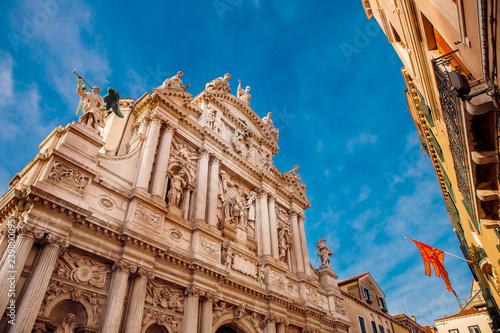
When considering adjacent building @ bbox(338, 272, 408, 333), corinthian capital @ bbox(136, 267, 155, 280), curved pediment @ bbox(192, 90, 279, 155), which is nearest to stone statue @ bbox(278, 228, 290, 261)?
adjacent building @ bbox(338, 272, 408, 333)

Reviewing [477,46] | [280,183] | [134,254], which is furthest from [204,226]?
[477,46]

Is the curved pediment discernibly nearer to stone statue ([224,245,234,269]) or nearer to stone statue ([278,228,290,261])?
stone statue ([278,228,290,261])

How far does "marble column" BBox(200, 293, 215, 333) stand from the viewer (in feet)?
35.6

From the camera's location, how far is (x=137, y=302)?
9.41m

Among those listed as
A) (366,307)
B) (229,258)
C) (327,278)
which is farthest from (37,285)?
(366,307)

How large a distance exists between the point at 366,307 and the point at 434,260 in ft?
30.9

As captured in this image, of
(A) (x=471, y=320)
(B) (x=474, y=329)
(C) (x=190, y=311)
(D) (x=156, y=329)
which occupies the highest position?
(A) (x=471, y=320)

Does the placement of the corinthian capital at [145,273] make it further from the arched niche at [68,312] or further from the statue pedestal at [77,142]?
the statue pedestal at [77,142]

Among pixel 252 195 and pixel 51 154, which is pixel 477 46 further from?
pixel 252 195

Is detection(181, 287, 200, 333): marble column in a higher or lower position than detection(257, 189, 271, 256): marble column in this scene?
lower

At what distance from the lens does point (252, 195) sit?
17.5 metres

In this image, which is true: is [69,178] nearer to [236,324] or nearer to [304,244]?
[236,324]

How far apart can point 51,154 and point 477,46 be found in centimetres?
1017

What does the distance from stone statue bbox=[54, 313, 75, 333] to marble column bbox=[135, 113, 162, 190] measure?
4.55 meters
